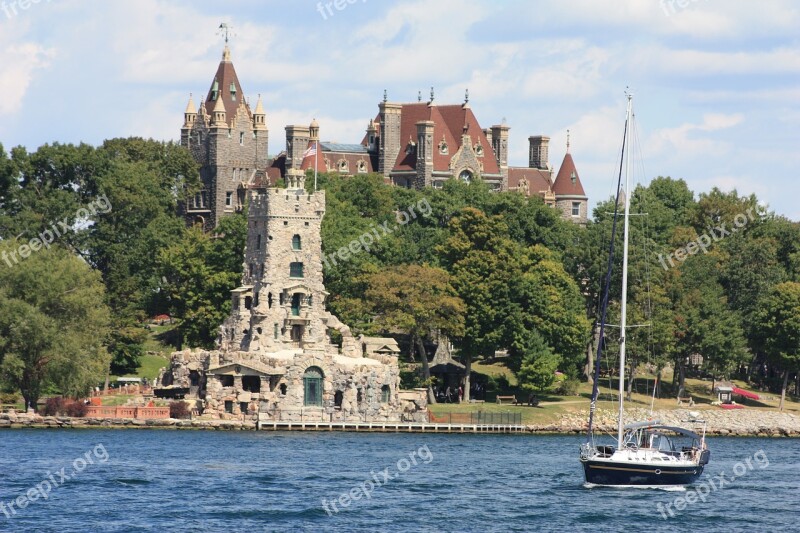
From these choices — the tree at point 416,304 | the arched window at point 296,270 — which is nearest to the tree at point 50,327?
the arched window at point 296,270

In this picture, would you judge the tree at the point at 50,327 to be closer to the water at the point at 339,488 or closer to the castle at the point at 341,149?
the water at the point at 339,488

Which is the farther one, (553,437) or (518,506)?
(553,437)

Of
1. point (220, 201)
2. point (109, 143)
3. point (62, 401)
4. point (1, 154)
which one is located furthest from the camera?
point (220, 201)

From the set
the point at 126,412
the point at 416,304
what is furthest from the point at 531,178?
the point at 126,412

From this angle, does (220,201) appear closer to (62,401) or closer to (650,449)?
(62,401)

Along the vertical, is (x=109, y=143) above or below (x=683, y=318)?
above

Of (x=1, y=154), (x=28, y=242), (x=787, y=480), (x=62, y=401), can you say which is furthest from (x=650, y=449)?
(x=1, y=154)

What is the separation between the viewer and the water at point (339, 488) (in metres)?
62.3

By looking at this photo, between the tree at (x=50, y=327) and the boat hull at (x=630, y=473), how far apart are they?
34037 mm

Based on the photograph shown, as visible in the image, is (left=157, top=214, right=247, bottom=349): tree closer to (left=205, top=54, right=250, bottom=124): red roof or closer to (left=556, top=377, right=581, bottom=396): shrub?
(left=556, top=377, right=581, bottom=396): shrub

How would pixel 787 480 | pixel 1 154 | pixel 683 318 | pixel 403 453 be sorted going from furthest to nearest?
pixel 1 154, pixel 683 318, pixel 403 453, pixel 787 480

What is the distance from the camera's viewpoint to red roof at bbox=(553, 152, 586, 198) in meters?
163

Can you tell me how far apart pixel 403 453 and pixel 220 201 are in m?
74.0

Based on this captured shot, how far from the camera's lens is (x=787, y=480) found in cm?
7756
